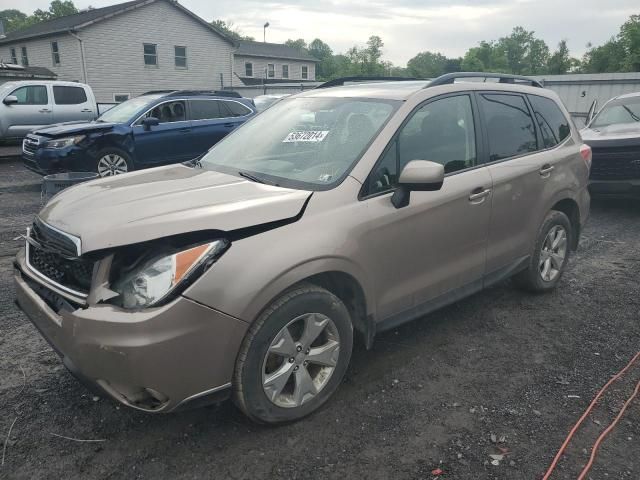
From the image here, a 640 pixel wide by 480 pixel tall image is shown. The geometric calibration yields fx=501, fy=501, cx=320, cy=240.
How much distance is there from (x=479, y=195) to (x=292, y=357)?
182 centimetres

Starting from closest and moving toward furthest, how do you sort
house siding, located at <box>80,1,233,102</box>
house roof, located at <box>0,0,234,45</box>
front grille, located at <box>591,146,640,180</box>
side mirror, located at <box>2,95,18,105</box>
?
front grille, located at <box>591,146,640,180</box> < side mirror, located at <box>2,95,18,105</box> < house roof, located at <box>0,0,234,45</box> < house siding, located at <box>80,1,233,102</box>

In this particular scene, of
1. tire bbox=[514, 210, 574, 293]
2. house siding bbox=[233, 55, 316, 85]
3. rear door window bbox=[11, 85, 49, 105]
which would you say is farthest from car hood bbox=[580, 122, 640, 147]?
house siding bbox=[233, 55, 316, 85]

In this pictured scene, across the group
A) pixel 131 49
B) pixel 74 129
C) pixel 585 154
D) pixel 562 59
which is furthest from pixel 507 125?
pixel 562 59

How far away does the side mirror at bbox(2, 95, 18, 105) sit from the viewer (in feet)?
43.5

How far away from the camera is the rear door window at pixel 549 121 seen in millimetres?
4328

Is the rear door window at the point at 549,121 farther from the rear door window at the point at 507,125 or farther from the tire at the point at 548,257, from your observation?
the tire at the point at 548,257

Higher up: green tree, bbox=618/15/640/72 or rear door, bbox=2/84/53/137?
green tree, bbox=618/15/640/72

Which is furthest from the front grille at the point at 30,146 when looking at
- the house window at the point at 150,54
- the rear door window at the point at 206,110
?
the house window at the point at 150,54

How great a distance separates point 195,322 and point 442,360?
76.2 inches

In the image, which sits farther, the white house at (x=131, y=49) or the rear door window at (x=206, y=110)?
the white house at (x=131, y=49)

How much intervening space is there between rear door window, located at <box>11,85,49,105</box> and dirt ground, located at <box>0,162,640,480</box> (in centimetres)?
1191

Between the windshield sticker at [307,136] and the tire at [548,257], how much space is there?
2.16 meters

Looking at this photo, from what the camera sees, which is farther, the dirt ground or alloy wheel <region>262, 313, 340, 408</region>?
alloy wheel <region>262, 313, 340, 408</region>

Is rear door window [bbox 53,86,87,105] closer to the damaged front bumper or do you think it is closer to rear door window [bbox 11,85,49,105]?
rear door window [bbox 11,85,49,105]
